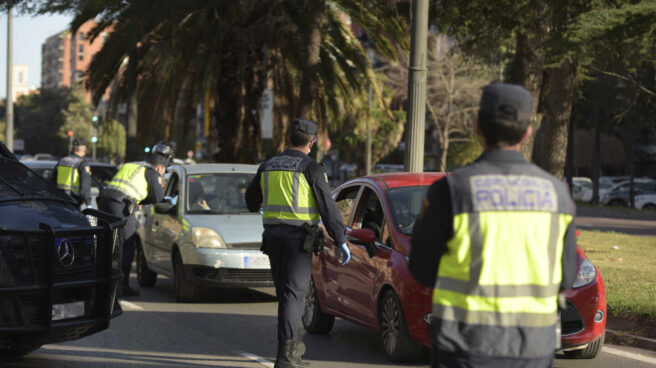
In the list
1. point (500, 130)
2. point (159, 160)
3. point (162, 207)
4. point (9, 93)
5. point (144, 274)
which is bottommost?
point (144, 274)

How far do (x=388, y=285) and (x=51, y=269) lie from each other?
2540mm

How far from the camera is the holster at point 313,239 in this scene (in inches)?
261

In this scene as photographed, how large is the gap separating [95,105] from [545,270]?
69.3 feet

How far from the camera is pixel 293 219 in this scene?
6723 mm

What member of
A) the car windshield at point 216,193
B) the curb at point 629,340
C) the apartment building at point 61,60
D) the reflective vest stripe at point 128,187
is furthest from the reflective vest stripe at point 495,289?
the apartment building at point 61,60

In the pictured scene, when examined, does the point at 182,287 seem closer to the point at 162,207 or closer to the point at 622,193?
the point at 162,207

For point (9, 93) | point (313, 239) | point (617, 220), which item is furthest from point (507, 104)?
point (9, 93)

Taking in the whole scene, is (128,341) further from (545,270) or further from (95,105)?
(95,105)

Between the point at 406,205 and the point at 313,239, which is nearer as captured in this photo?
the point at 313,239

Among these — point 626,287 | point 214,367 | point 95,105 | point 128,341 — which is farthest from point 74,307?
point 95,105

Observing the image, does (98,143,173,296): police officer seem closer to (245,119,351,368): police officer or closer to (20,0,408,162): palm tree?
(245,119,351,368): police officer

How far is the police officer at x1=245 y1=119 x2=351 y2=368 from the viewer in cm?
659

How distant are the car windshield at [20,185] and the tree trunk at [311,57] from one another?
9824mm

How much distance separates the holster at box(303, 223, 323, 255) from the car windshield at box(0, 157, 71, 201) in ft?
5.89
